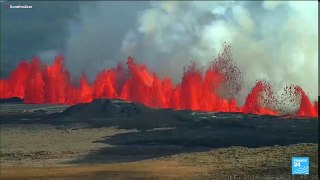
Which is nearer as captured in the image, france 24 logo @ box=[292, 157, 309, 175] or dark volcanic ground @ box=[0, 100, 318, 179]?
france 24 logo @ box=[292, 157, 309, 175]

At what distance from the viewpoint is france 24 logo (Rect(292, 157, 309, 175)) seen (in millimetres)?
68000

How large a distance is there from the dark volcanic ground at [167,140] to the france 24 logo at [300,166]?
3.19 metres

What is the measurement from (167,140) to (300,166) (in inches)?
3041

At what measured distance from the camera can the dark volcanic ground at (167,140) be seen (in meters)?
96.5

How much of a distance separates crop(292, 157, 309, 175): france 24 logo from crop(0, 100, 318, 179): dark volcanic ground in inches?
125

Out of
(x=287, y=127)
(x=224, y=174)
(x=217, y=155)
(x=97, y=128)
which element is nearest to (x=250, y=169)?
(x=224, y=174)

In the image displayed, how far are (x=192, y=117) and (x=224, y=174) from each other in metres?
121

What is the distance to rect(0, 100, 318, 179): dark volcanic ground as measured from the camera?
317ft

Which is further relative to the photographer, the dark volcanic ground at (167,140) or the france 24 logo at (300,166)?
the dark volcanic ground at (167,140)

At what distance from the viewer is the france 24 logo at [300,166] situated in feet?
223

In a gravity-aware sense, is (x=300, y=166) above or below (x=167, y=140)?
below

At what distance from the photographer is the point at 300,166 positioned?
226 feet

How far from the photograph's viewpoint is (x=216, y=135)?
154 metres

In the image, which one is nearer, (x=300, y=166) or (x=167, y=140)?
(x=300, y=166)
